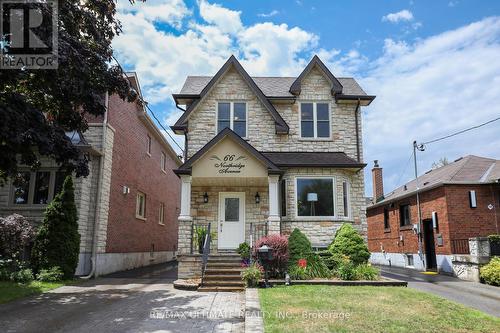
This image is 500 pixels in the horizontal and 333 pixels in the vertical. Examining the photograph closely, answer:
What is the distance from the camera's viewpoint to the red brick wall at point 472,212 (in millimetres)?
16547

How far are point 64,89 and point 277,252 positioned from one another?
7264 millimetres

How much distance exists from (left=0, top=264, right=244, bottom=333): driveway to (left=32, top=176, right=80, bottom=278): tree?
4.47ft

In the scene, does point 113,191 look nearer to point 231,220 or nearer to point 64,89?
point 231,220

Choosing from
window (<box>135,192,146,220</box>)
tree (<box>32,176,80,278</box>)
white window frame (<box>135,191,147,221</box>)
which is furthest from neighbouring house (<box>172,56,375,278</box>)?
window (<box>135,192,146,220</box>)

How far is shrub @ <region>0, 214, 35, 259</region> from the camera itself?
12.2 metres

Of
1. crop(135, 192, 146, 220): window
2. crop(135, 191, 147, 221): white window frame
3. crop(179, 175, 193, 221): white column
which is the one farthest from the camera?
crop(135, 192, 146, 220): window

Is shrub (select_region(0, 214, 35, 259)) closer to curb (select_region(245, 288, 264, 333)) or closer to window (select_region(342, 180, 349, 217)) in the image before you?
curb (select_region(245, 288, 264, 333))

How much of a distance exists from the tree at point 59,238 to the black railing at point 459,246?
15041 millimetres

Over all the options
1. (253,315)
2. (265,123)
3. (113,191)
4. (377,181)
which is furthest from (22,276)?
(377,181)

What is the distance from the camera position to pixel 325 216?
568 inches

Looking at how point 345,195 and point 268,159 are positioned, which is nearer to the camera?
point 268,159

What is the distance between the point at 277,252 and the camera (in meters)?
11.4

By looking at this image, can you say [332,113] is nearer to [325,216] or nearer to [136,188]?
[325,216]

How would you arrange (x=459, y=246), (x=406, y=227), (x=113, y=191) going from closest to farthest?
(x=113, y=191) < (x=459, y=246) < (x=406, y=227)
